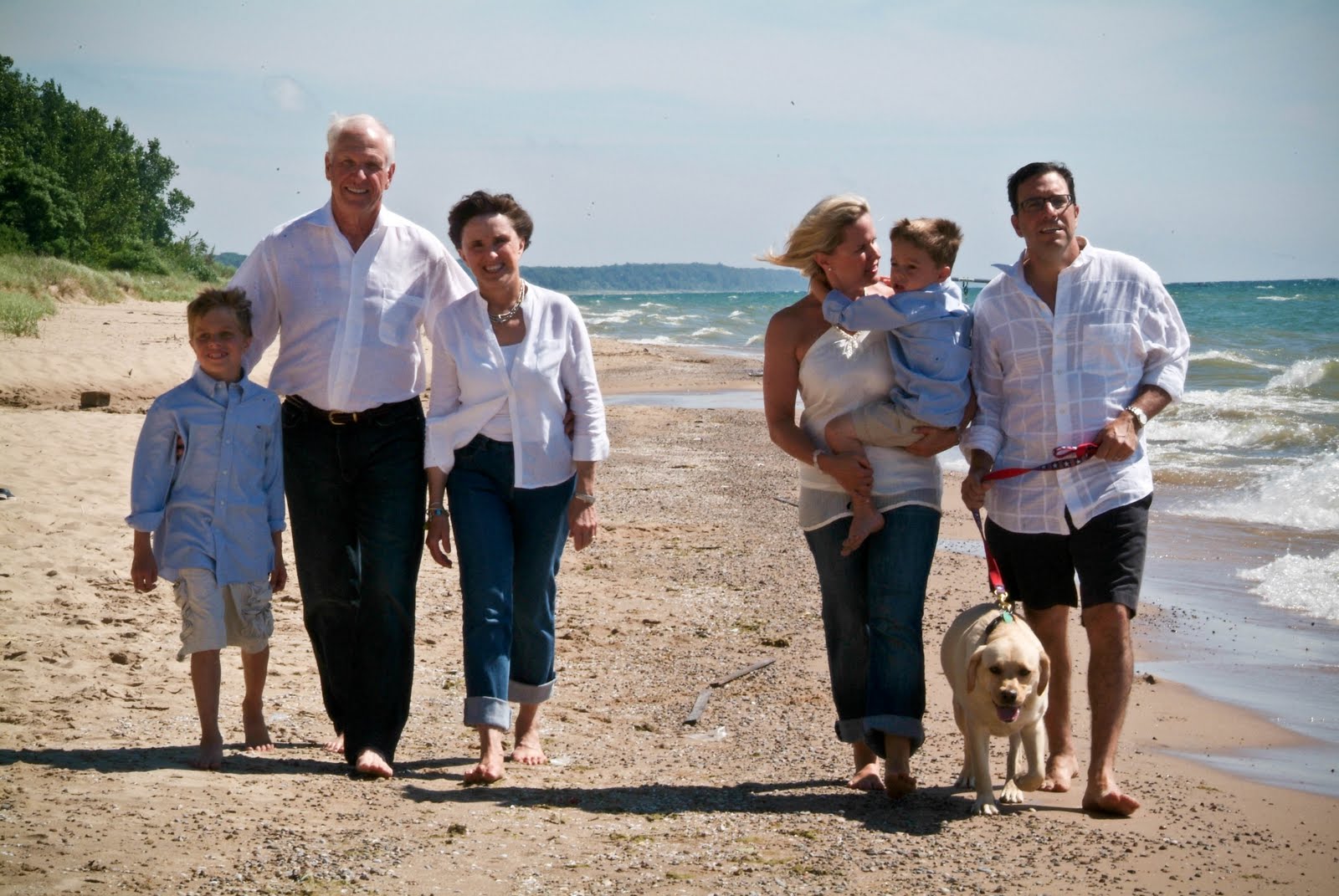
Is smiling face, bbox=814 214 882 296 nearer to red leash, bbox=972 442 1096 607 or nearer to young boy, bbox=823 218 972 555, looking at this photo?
young boy, bbox=823 218 972 555

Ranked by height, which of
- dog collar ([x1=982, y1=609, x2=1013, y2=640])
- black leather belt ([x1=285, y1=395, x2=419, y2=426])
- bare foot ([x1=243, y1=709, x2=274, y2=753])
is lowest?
bare foot ([x1=243, y1=709, x2=274, y2=753])

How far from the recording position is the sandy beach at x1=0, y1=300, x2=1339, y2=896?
12.7ft

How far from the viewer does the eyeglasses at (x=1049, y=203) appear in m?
4.62

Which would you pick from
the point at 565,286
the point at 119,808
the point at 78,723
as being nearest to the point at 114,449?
the point at 78,723

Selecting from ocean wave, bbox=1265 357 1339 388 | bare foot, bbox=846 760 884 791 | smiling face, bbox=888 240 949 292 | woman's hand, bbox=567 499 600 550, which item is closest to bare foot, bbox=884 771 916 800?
bare foot, bbox=846 760 884 791

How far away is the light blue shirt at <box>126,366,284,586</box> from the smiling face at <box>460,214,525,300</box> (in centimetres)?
89

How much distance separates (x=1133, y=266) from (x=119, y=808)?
12.5 ft

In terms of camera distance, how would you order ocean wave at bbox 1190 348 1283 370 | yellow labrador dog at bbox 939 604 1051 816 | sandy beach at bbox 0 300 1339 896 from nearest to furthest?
1. sandy beach at bbox 0 300 1339 896
2. yellow labrador dog at bbox 939 604 1051 816
3. ocean wave at bbox 1190 348 1283 370

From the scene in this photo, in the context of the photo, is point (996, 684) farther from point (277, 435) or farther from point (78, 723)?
point (78, 723)

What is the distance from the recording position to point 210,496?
4707 millimetres

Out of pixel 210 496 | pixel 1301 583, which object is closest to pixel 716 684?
pixel 210 496

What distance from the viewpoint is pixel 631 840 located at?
421 cm

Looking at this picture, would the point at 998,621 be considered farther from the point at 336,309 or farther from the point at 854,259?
the point at 336,309

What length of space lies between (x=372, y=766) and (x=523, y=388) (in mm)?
1472
